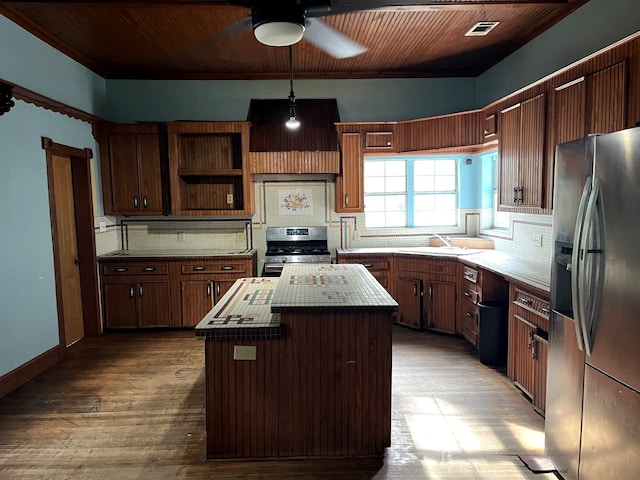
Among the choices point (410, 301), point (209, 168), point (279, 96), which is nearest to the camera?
point (410, 301)

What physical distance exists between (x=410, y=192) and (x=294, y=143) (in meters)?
→ 1.61

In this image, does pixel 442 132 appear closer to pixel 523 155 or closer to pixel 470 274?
pixel 523 155

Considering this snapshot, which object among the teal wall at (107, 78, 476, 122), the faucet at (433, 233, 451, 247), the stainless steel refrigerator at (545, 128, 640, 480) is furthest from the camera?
the teal wall at (107, 78, 476, 122)

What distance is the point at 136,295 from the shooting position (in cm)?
457

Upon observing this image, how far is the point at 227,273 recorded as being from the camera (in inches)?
181

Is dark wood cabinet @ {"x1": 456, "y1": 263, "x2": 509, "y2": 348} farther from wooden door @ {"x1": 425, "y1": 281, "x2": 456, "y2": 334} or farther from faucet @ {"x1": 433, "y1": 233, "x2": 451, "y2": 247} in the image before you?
faucet @ {"x1": 433, "y1": 233, "x2": 451, "y2": 247}

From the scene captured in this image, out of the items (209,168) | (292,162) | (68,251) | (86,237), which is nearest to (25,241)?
(68,251)

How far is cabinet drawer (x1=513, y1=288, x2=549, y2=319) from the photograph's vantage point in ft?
8.63

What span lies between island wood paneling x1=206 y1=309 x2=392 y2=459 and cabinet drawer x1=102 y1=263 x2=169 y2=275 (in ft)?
8.61

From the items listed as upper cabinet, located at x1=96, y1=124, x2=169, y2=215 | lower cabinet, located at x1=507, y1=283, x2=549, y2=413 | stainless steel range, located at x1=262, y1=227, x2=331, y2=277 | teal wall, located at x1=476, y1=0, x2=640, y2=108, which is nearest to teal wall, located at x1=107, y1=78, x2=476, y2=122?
upper cabinet, located at x1=96, y1=124, x2=169, y2=215

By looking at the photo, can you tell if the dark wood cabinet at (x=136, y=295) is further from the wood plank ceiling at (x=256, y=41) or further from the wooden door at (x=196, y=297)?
the wood plank ceiling at (x=256, y=41)

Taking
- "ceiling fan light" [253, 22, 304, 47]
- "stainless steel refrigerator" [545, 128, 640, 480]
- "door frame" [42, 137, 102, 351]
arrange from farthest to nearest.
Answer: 1. "door frame" [42, 137, 102, 351]
2. "ceiling fan light" [253, 22, 304, 47]
3. "stainless steel refrigerator" [545, 128, 640, 480]

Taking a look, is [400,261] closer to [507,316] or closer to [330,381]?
[507,316]

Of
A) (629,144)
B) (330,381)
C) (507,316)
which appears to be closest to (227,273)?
(330,381)
